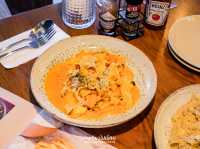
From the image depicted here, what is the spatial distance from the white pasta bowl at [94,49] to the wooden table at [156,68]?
0.18 ft

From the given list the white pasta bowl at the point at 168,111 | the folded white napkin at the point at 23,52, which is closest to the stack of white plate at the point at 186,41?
the white pasta bowl at the point at 168,111

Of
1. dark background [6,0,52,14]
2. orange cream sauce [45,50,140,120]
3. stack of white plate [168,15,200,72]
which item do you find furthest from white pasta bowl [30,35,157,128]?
dark background [6,0,52,14]

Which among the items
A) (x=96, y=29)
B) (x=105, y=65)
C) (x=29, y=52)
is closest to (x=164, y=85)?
(x=105, y=65)

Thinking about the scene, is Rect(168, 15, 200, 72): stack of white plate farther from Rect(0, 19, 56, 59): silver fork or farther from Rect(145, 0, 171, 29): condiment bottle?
Rect(0, 19, 56, 59): silver fork

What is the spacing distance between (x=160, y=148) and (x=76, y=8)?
1.73ft

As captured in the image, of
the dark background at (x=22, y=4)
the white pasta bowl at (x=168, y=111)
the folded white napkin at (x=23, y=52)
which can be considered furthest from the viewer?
the dark background at (x=22, y=4)

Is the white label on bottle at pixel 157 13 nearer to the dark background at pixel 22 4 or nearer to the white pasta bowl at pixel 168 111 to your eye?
the white pasta bowl at pixel 168 111

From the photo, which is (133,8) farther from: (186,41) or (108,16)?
(186,41)

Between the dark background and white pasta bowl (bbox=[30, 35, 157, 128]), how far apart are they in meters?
0.57

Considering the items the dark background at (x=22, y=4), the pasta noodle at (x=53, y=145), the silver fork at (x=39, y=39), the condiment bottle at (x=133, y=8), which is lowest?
the dark background at (x=22, y=4)

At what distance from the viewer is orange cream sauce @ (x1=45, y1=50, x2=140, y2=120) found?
28.8 inches

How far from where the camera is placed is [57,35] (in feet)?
3.20

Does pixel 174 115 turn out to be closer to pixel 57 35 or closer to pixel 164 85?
pixel 164 85

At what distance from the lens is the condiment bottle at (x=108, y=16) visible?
0.91m
